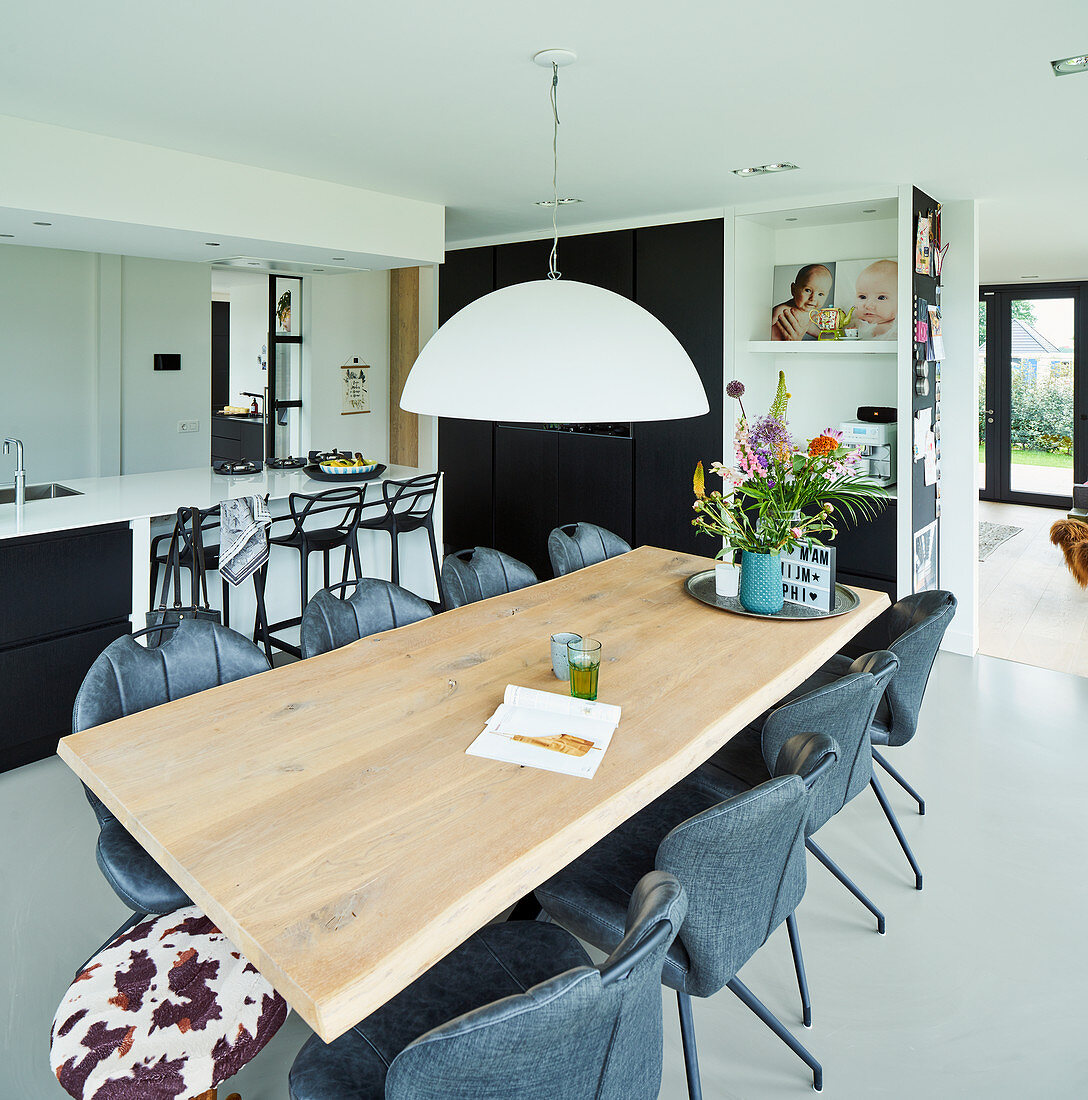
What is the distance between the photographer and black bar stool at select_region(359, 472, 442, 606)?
460 cm

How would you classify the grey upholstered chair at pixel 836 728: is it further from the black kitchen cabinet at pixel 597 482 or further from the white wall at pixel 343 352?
the white wall at pixel 343 352

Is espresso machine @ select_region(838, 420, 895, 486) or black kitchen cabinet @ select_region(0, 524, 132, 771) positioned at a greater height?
espresso machine @ select_region(838, 420, 895, 486)

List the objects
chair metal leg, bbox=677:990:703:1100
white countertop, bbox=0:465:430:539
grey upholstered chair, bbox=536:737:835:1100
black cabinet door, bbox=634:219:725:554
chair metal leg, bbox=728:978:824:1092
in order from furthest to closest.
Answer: black cabinet door, bbox=634:219:725:554 → white countertop, bbox=0:465:430:539 → chair metal leg, bbox=728:978:824:1092 → chair metal leg, bbox=677:990:703:1100 → grey upholstered chair, bbox=536:737:835:1100

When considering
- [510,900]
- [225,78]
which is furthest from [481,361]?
[225,78]

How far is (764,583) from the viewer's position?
2.88m

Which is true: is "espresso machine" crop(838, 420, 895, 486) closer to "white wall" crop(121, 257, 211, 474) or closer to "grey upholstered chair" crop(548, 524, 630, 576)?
"grey upholstered chair" crop(548, 524, 630, 576)

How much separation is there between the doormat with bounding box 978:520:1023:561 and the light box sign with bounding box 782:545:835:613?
4.85 m

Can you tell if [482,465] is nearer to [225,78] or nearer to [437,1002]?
[225,78]

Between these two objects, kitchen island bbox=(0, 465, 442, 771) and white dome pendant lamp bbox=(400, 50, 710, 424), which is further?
kitchen island bbox=(0, 465, 442, 771)

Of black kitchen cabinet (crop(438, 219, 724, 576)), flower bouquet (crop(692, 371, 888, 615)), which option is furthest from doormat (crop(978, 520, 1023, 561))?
flower bouquet (crop(692, 371, 888, 615))

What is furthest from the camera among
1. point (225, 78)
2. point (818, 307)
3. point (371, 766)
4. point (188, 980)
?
point (818, 307)

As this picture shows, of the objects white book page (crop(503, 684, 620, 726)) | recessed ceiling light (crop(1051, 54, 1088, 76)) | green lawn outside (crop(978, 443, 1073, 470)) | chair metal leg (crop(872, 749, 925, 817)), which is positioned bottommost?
chair metal leg (crop(872, 749, 925, 817))

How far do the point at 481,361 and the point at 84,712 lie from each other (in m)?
1.22

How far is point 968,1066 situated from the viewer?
198 cm
